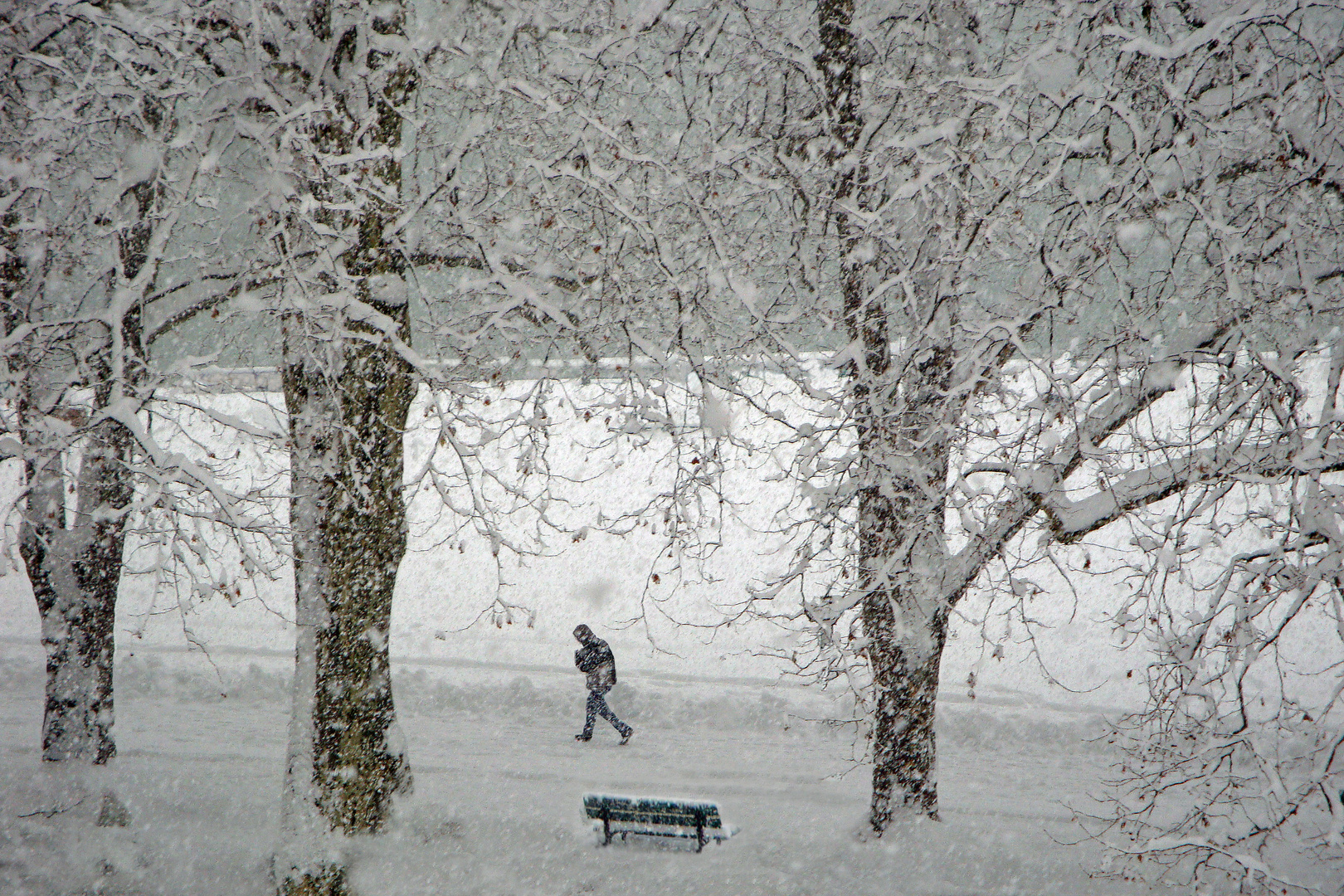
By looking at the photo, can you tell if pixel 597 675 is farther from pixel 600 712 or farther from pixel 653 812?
pixel 653 812

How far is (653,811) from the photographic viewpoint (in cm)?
621

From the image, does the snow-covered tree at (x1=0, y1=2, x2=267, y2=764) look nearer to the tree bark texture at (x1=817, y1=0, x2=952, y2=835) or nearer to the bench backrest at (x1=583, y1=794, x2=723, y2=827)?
the bench backrest at (x1=583, y1=794, x2=723, y2=827)

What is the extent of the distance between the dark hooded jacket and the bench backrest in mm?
3289

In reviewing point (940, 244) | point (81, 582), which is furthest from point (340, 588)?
point (940, 244)

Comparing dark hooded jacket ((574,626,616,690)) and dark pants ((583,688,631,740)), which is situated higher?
dark hooded jacket ((574,626,616,690))

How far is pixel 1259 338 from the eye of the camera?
6.74 m

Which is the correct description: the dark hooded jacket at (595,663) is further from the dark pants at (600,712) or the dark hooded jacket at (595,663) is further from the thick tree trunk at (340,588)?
the thick tree trunk at (340,588)

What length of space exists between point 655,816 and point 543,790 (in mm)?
1945

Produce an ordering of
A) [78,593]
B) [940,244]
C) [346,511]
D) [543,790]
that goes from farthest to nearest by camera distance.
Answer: [543,790] < [78,593] < [940,244] < [346,511]

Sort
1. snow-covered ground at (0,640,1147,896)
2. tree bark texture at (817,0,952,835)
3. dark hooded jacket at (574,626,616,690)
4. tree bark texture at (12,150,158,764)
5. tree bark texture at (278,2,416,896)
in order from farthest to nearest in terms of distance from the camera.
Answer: dark hooded jacket at (574,626,616,690), tree bark texture at (12,150,158,764), snow-covered ground at (0,640,1147,896), tree bark texture at (817,0,952,835), tree bark texture at (278,2,416,896)

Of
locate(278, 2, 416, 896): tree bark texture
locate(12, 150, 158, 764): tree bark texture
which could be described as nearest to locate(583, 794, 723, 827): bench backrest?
locate(278, 2, 416, 896): tree bark texture

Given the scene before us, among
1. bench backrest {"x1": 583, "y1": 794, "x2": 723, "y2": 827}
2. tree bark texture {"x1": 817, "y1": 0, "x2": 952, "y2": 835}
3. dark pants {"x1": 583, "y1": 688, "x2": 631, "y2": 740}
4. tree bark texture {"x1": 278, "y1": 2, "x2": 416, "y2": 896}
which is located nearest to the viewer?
tree bark texture {"x1": 278, "y1": 2, "x2": 416, "y2": 896}

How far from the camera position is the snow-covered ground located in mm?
5820

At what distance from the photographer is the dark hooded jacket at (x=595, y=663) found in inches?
378
